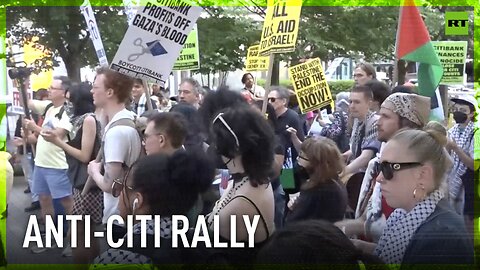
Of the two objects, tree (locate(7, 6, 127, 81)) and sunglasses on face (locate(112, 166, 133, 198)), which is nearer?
tree (locate(7, 6, 127, 81))

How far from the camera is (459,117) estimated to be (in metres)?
2.88

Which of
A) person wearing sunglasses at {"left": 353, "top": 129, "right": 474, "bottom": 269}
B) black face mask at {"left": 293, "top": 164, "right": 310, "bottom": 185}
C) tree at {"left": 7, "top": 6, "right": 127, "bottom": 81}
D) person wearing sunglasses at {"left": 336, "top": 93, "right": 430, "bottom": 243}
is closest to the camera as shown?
person wearing sunglasses at {"left": 353, "top": 129, "right": 474, "bottom": 269}

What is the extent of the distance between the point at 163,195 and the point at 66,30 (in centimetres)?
58

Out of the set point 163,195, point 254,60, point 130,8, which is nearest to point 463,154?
point 254,60

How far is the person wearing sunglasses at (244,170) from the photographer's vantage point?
2.16 m

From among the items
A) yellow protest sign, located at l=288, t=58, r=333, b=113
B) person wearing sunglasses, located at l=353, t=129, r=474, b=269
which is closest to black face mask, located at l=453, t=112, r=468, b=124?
yellow protest sign, located at l=288, t=58, r=333, b=113

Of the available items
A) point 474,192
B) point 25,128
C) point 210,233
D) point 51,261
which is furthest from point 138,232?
point 474,192

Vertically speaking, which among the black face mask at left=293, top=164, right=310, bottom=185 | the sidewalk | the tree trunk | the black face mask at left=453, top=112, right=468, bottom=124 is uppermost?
the tree trunk

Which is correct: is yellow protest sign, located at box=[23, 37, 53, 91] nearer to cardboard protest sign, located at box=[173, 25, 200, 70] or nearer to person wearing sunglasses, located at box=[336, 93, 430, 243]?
cardboard protest sign, located at box=[173, 25, 200, 70]

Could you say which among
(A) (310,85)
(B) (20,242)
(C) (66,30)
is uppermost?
(C) (66,30)

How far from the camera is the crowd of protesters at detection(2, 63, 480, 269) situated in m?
1.94

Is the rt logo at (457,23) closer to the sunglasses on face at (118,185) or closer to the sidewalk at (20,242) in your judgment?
the sunglasses on face at (118,185)

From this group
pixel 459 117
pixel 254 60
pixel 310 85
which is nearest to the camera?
pixel 254 60

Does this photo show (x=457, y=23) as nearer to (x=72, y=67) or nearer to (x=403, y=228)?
(x=403, y=228)
